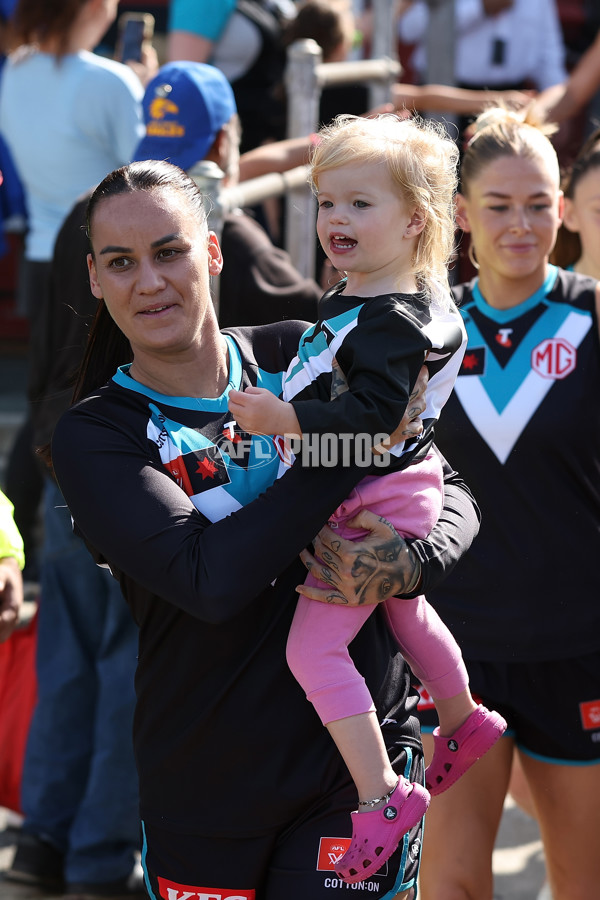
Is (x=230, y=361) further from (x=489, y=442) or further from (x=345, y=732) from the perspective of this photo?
(x=489, y=442)

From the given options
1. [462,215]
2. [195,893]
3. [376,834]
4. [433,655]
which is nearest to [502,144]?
[462,215]

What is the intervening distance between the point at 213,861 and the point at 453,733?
0.58 metres

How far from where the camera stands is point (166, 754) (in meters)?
2.16

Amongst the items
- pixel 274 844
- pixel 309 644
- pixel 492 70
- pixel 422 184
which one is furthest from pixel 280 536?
pixel 492 70

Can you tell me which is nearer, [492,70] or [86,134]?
[86,134]

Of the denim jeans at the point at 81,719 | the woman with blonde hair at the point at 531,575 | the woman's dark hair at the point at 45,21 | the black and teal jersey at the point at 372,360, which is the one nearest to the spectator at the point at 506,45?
the woman's dark hair at the point at 45,21

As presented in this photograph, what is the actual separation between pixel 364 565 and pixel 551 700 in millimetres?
1134

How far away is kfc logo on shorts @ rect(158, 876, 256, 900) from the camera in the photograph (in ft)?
6.95

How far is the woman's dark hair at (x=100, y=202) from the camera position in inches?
85.7

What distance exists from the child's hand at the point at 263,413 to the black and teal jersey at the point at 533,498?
3.47ft

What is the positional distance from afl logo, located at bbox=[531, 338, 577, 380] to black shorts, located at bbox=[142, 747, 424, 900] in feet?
4.19

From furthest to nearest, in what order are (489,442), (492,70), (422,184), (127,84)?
(492,70) → (127,84) → (489,442) → (422,184)

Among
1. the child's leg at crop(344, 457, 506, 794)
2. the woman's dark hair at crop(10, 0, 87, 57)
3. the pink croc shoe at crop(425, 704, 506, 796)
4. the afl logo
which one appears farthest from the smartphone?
the pink croc shoe at crop(425, 704, 506, 796)

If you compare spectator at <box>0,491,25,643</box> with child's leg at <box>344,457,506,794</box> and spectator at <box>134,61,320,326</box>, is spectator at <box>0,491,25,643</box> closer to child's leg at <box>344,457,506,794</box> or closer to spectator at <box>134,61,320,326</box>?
child's leg at <box>344,457,506,794</box>
